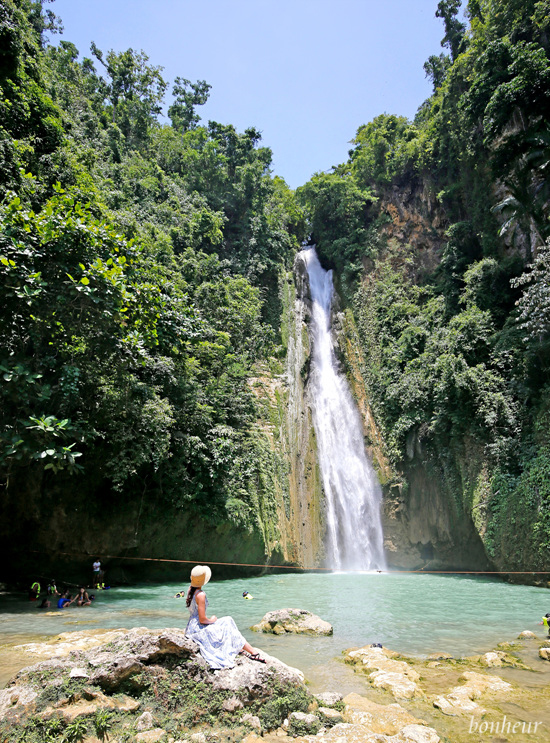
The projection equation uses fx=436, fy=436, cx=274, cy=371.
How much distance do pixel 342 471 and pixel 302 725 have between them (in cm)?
1864

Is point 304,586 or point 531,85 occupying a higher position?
point 531,85

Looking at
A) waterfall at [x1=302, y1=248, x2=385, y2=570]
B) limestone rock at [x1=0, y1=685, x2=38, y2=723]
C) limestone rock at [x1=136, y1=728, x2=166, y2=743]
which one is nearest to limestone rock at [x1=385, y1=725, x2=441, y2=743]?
limestone rock at [x1=136, y1=728, x2=166, y2=743]

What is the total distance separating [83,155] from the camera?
16.7 metres

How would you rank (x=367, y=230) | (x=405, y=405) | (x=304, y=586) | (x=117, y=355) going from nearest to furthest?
(x=117, y=355) < (x=304, y=586) < (x=405, y=405) < (x=367, y=230)

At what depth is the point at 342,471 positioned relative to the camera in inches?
856

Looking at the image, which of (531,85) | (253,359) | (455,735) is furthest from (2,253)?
(531,85)

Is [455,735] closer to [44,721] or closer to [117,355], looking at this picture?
[44,721]

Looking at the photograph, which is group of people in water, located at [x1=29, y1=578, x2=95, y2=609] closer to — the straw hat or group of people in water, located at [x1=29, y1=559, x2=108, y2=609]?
group of people in water, located at [x1=29, y1=559, x2=108, y2=609]

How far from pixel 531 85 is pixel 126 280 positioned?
16.4 meters

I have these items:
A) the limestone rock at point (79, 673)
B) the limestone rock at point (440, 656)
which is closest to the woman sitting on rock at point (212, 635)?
the limestone rock at point (79, 673)

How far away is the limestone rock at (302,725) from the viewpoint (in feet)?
11.4

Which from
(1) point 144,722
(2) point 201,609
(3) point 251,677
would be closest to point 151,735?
(1) point 144,722

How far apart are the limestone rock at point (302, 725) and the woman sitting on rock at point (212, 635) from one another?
27.8 inches

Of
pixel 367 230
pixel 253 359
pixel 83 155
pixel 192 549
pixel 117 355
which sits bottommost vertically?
pixel 192 549
